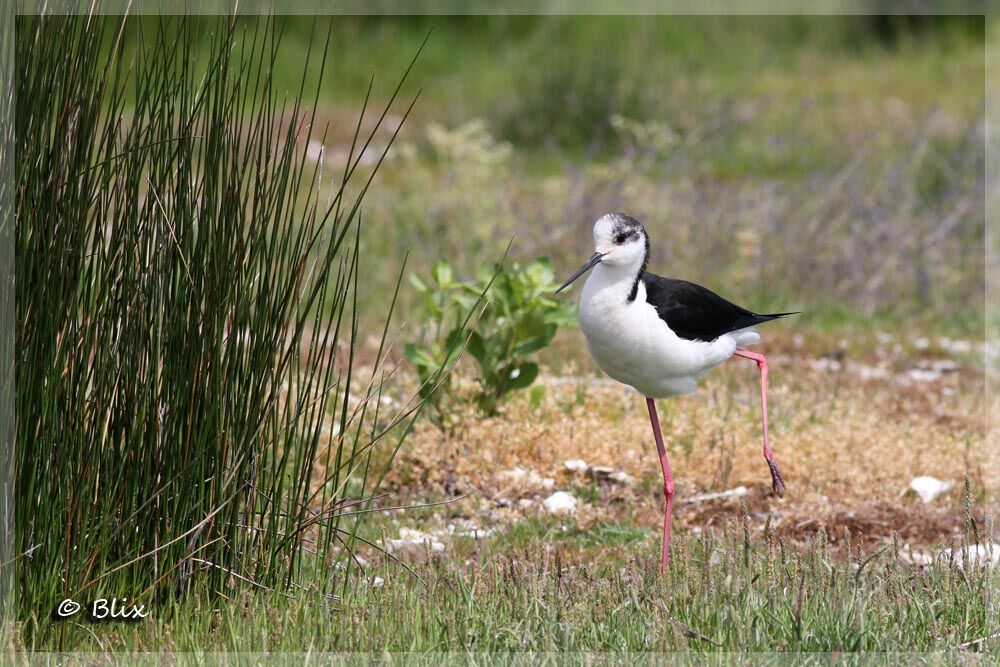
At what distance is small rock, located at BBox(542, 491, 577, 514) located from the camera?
5203 mm

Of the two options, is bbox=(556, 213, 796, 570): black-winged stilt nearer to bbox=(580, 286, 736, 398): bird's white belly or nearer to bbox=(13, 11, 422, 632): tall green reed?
bbox=(580, 286, 736, 398): bird's white belly

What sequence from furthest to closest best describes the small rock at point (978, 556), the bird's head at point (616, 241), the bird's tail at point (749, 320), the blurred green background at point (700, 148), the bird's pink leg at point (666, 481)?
the blurred green background at point (700, 148) → the bird's tail at point (749, 320) → the bird's pink leg at point (666, 481) → the bird's head at point (616, 241) → the small rock at point (978, 556)

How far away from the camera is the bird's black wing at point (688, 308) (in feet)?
15.2

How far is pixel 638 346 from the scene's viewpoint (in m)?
4.44

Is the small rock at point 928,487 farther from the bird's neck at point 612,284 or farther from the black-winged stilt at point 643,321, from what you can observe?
the bird's neck at point 612,284

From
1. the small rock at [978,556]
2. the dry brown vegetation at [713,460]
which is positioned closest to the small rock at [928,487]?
the dry brown vegetation at [713,460]

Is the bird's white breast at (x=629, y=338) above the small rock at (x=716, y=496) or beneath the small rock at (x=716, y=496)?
above

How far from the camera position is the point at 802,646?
330cm

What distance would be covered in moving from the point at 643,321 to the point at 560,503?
1146 mm

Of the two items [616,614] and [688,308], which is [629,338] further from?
[616,614]

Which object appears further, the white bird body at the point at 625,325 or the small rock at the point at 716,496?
the small rock at the point at 716,496

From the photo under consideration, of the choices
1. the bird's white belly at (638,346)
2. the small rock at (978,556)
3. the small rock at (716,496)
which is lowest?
the small rock at (978,556)

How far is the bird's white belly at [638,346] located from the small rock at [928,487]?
1432mm

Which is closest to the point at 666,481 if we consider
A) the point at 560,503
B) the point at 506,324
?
the point at 560,503
